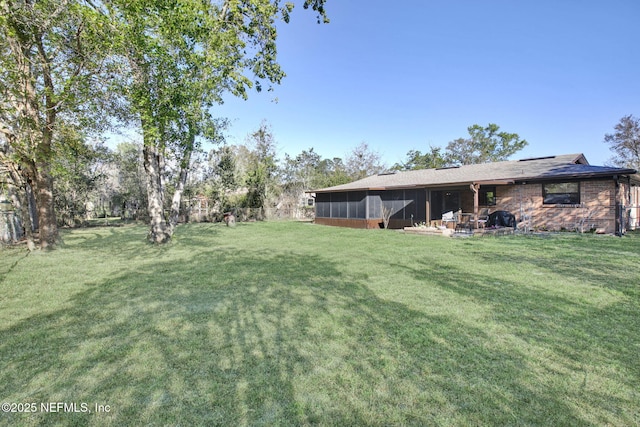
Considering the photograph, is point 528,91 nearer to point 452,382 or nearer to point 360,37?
point 360,37

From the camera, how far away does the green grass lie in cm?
209

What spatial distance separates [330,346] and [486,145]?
44.6 meters

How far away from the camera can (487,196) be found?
15148 millimetres

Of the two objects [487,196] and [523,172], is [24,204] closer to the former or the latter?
[487,196]

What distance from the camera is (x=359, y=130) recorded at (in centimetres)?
3441

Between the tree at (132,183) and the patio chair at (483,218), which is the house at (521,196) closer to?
the patio chair at (483,218)

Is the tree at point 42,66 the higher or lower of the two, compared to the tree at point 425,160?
lower

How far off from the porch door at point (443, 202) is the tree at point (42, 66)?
15486mm

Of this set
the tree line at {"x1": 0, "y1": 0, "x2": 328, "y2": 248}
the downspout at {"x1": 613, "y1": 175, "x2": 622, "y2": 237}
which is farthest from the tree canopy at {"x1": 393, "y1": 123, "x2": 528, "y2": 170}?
the tree line at {"x1": 0, "y1": 0, "x2": 328, "y2": 248}

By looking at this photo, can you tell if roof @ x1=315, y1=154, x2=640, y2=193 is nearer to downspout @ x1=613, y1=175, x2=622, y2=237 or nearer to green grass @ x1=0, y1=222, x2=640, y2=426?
downspout @ x1=613, y1=175, x2=622, y2=237

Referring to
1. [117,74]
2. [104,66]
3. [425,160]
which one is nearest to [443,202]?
[117,74]

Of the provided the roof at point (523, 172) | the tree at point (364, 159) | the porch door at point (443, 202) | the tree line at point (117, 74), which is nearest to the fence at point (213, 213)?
the roof at point (523, 172)

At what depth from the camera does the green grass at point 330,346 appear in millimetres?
2092

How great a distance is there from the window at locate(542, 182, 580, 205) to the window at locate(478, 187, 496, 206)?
2029 millimetres
